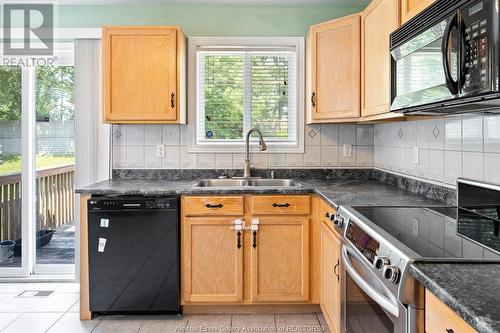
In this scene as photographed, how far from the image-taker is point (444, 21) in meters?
1.40

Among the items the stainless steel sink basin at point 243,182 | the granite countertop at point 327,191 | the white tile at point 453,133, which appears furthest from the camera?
the stainless steel sink basin at point 243,182

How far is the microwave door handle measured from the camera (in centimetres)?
133

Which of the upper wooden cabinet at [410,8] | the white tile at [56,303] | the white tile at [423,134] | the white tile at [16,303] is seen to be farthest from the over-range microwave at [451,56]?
the white tile at [16,303]

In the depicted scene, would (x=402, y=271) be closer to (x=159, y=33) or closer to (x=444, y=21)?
(x=444, y=21)

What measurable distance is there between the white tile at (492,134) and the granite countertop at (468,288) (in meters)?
0.90

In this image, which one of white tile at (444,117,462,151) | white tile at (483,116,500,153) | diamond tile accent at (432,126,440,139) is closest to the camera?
white tile at (483,116,500,153)

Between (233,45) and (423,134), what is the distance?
1691mm

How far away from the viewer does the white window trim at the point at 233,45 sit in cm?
345

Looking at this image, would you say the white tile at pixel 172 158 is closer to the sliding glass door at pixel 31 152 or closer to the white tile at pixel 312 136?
the sliding glass door at pixel 31 152

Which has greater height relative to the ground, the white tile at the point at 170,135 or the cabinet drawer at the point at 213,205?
the white tile at the point at 170,135

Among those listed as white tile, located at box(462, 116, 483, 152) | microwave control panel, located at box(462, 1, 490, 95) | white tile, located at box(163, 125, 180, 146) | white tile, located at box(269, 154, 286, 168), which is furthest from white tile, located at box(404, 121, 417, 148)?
white tile, located at box(163, 125, 180, 146)

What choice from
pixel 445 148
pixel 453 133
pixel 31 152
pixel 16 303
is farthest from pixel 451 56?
pixel 31 152

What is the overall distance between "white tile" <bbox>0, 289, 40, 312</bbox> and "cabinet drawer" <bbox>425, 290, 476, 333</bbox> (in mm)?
2888

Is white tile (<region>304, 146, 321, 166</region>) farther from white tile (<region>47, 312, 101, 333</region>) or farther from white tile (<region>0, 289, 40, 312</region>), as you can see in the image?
white tile (<region>0, 289, 40, 312</region>)
